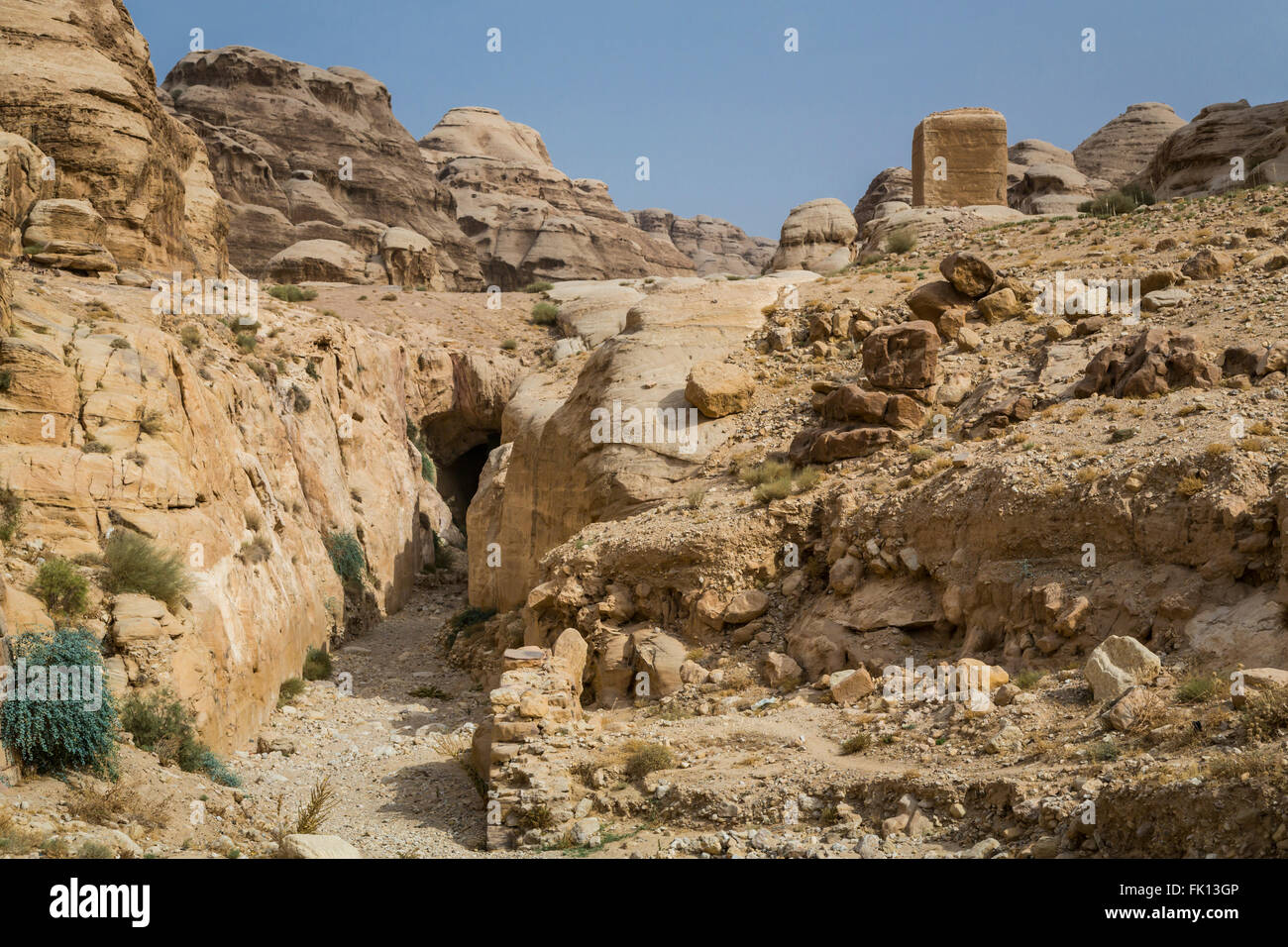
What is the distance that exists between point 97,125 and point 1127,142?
44.0 m

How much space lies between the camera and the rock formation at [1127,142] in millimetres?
49219

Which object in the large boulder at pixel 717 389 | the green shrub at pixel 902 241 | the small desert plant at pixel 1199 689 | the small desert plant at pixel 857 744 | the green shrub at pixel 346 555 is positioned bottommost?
the small desert plant at pixel 857 744

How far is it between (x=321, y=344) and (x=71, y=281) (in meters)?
6.16

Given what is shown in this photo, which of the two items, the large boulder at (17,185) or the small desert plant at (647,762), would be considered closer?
the small desert plant at (647,762)

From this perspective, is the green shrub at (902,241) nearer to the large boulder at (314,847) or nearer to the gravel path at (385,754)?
the gravel path at (385,754)

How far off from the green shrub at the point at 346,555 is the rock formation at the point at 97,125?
668 cm

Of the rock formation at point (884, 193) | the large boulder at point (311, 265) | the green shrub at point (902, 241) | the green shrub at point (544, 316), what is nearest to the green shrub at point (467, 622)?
the green shrub at point (902, 241)

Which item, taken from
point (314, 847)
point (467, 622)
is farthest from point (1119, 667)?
point (467, 622)

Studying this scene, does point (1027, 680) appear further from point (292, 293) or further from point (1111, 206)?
point (292, 293)

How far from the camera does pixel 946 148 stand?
27984mm

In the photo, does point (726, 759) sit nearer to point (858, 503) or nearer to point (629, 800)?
point (629, 800)

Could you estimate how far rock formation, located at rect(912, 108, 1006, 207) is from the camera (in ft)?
90.9

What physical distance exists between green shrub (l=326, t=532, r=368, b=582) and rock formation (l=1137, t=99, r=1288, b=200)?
855 inches

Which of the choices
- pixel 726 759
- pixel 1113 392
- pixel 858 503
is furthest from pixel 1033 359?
pixel 726 759
